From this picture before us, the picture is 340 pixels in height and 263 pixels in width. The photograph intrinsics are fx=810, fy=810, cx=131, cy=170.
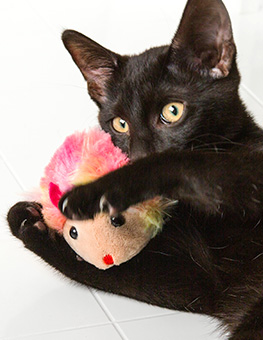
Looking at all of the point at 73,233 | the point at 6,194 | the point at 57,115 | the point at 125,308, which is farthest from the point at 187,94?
the point at 57,115

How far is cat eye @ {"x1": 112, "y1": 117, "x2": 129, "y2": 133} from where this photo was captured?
1809 millimetres

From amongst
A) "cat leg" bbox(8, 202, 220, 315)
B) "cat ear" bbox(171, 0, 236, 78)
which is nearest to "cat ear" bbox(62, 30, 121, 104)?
"cat ear" bbox(171, 0, 236, 78)

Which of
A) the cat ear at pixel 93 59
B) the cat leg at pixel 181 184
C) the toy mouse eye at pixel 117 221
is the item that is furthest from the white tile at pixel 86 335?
the cat ear at pixel 93 59

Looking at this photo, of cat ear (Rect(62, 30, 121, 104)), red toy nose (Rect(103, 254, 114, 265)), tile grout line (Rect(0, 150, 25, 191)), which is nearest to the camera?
red toy nose (Rect(103, 254, 114, 265))

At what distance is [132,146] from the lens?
1.74m

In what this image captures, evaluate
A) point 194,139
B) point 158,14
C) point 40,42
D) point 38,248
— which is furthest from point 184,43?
point 158,14

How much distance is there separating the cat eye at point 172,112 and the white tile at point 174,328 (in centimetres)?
43

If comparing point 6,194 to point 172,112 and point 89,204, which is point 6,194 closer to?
point 172,112

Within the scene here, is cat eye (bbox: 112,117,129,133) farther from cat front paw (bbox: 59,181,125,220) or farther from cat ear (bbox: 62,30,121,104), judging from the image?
cat front paw (bbox: 59,181,125,220)

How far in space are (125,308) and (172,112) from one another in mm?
452

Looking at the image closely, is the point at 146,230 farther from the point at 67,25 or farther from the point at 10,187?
the point at 67,25

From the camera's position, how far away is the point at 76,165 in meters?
1.62

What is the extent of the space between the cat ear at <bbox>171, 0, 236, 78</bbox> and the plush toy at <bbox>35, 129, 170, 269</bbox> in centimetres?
26

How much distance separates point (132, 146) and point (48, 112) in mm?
873
